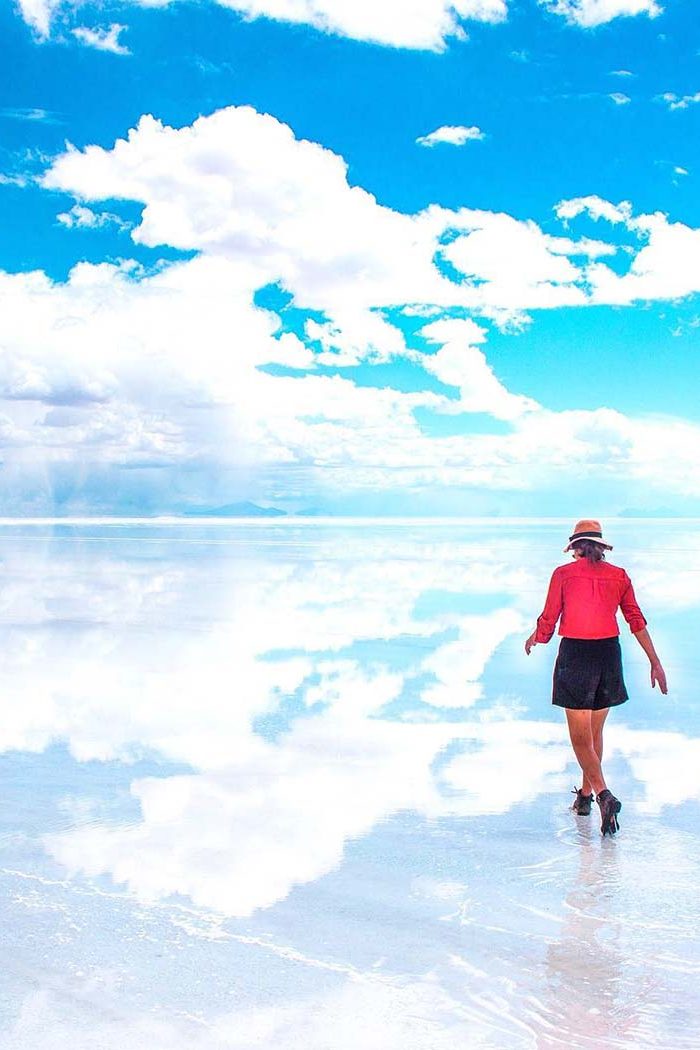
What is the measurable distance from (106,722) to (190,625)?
6.06 meters

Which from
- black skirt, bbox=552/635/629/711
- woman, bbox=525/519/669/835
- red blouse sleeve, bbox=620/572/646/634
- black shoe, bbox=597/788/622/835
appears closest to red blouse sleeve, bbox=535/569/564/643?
woman, bbox=525/519/669/835

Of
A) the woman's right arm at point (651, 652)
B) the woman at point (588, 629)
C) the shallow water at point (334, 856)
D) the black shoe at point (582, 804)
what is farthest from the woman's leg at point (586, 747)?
the woman's right arm at point (651, 652)

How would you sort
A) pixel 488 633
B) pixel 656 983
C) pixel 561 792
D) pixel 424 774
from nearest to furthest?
pixel 656 983 → pixel 561 792 → pixel 424 774 → pixel 488 633

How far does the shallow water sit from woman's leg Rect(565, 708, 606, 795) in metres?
0.33

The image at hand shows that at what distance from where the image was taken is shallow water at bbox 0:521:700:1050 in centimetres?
387

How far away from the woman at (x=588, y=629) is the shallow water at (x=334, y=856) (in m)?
0.68

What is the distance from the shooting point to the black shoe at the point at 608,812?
5803mm

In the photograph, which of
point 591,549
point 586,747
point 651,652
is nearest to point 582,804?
point 586,747

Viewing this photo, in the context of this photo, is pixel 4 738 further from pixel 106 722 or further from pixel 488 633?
pixel 488 633

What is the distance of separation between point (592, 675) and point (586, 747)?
17.4 inches

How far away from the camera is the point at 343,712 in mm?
9266

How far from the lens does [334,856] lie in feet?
18.2

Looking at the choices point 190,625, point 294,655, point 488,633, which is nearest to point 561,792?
point 294,655

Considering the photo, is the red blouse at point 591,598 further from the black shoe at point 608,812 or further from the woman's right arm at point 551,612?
the black shoe at point 608,812
